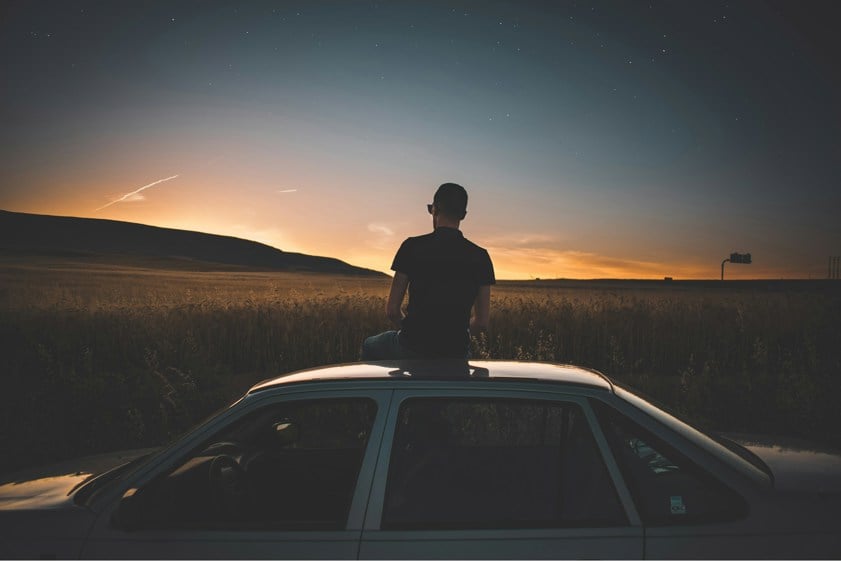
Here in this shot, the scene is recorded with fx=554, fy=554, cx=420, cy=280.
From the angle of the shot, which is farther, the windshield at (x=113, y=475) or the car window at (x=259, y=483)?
the windshield at (x=113, y=475)

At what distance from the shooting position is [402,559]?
2.06 metres

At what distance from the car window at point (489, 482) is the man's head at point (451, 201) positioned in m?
1.79

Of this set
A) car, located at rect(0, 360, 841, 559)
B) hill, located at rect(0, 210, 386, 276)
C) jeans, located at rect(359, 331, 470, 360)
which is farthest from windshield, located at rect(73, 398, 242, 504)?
hill, located at rect(0, 210, 386, 276)

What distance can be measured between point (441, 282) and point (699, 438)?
2.05m

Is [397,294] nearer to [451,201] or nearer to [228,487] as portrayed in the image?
[451,201]

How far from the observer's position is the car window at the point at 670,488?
2.12 metres

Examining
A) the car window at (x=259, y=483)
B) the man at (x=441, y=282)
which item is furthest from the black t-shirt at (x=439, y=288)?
the car window at (x=259, y=483)

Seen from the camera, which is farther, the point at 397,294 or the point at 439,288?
the point at 397,294

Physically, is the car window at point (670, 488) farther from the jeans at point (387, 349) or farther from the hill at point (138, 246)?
the hill at point (138, 246)

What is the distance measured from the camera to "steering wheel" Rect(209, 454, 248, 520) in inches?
97.3

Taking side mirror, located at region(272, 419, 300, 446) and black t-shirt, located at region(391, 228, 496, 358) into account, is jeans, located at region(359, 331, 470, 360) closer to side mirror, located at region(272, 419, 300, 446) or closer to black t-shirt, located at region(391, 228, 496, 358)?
black t-shirt, located at region(391, 228, 496, 358)

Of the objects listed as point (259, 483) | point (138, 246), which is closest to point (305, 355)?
point (259, 483)

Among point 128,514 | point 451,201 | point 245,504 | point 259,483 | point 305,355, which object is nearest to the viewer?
point 128,514

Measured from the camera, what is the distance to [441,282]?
13.1 feet
